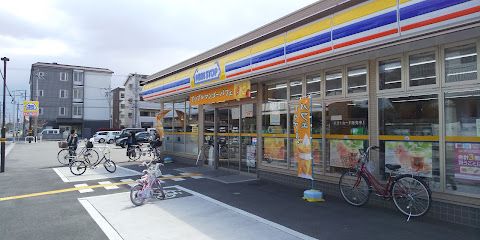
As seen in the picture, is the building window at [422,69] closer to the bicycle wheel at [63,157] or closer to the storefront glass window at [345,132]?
the storefront glass window at [345,132]

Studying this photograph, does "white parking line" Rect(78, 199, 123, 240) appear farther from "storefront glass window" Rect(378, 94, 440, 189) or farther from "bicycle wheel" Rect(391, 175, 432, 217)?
"storefront glass window" Rect(378, 94, 440, 189)

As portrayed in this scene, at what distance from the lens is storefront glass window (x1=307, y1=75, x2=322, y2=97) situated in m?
8.55

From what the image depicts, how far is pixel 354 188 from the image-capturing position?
278 inches

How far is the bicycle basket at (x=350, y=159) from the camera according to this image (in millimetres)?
7625

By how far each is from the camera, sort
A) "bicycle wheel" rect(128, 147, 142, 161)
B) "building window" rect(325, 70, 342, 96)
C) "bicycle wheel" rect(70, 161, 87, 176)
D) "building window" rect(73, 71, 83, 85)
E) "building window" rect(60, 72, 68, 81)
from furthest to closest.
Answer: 1. "building window" rect(73, 71, 83, 85)
2. "building window" rect(60, 72, 68, 81)
3. "bicycle wheel" rect(128, 147, 142, 161)
4. "bicycle wheel" rect(70, 161, 87, 176)
5. "building window" rect(325, 70, 342, 96)

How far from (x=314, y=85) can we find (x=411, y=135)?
2.87 meters

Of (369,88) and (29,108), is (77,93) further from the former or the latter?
(369,88)

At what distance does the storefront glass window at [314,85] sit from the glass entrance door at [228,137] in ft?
10.9

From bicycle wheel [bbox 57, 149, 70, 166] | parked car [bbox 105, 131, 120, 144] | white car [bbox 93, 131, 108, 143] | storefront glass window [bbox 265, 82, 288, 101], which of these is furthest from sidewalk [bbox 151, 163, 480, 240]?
white car [bbox 93, 131, 108, 143]

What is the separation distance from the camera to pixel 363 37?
6148mm

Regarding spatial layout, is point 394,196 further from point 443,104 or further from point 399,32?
point 399,32

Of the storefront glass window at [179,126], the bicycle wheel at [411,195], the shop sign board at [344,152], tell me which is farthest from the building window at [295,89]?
the storefront glass window at [179,126]

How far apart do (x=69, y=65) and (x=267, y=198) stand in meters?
55.9

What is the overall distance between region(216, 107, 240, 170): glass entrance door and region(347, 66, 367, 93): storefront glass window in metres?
4.62
